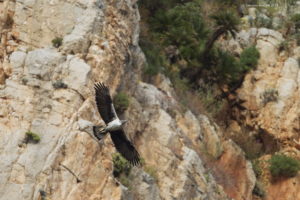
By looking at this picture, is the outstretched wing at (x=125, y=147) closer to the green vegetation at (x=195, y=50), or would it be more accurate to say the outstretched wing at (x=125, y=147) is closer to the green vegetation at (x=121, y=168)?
the green vegetation at (x=121, y=168)

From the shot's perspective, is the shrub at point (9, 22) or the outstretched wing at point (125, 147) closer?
the outstretched wing at point (125, 147)

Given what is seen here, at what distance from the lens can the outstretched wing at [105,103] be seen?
12.5 metres

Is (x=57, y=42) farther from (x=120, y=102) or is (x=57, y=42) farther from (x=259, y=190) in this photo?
(x=259, y=190)

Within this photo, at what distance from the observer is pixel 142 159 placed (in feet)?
53.4

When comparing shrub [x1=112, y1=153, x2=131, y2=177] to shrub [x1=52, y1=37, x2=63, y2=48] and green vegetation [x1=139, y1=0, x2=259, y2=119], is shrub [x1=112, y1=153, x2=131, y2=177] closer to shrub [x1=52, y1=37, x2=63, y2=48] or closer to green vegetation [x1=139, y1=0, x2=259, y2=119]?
shrub [x1=52, y1=37, x2=63, y2=48]

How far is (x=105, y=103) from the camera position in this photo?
12617 mm

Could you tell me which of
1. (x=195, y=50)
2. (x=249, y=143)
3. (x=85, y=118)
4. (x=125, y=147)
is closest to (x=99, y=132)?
(x=125, y=147)

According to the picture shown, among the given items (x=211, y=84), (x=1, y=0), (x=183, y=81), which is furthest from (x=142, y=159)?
(x=211, y=84)

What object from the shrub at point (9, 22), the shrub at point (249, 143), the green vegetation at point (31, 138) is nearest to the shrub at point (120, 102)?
the shrub at point (9, 22)

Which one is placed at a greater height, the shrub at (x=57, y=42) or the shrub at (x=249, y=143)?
the shrub at (x=57, y=42)

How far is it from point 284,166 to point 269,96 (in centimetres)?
340

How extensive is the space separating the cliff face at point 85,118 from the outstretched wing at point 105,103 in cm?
82

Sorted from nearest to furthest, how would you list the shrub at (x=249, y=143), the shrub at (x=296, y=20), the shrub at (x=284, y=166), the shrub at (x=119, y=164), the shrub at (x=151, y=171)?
the shrub at (x=119, y=164) < the shrub at (x=151, y=171) < the shrub at (x=284, y=166) < the shrub at (x=249, y=143) < the shrub at (x=296, y=20)

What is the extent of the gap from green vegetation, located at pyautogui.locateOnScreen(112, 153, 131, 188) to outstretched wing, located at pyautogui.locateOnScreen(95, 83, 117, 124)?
6.57 ft
